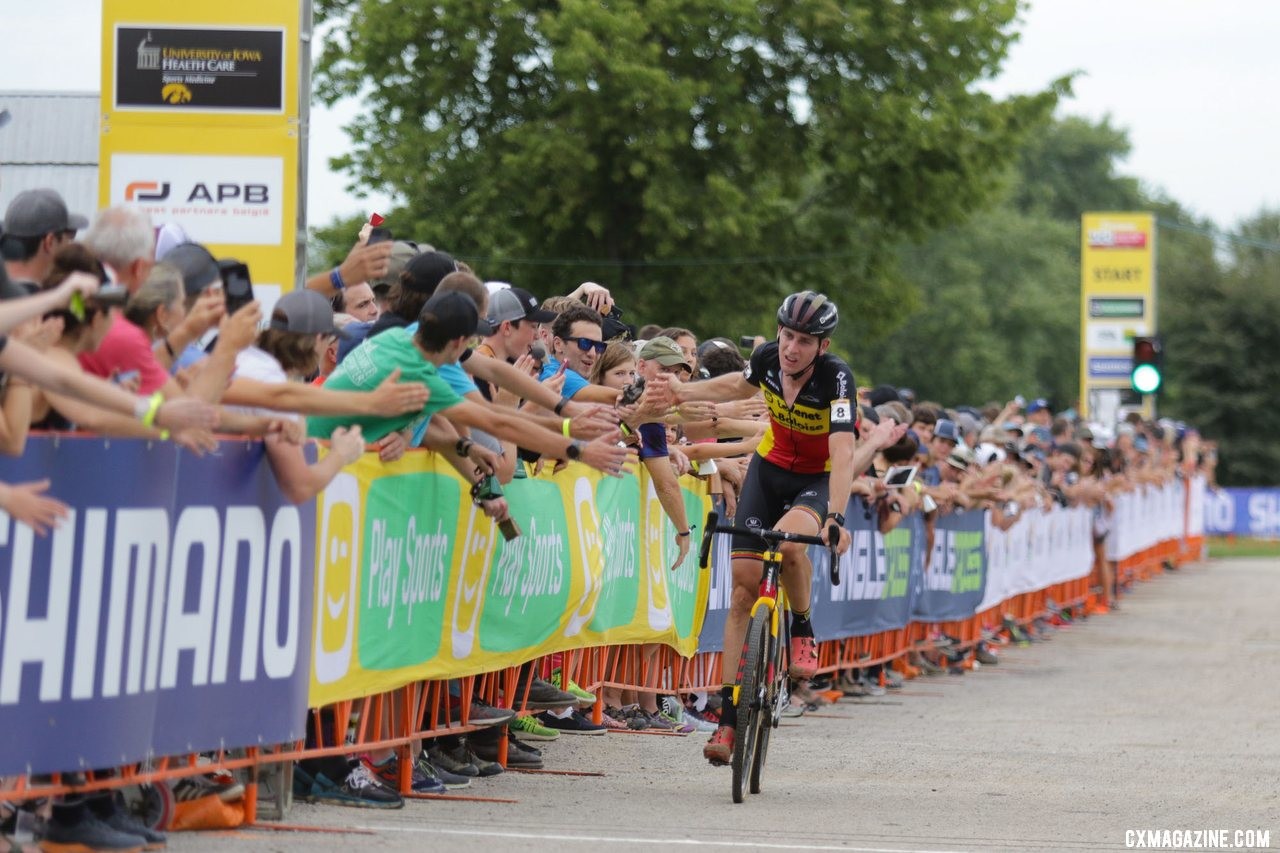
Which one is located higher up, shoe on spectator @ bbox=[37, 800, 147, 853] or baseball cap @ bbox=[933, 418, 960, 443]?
baseball cap @ bbox=[933, 418, 960, 443]

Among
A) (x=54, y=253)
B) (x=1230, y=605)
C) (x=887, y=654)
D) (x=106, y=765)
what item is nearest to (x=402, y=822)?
(x=106, y=765)

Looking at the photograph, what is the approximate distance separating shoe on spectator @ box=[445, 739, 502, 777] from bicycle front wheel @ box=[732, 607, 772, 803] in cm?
120

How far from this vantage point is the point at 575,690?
454 inches

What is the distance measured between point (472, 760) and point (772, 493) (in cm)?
201

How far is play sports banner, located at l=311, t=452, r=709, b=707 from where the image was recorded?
27.6ft

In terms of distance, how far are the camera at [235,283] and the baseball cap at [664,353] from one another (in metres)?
4.22

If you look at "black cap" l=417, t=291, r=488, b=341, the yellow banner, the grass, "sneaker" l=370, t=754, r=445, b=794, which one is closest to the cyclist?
"sneaker" l=370, t=754, r=445, b=794

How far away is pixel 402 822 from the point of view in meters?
8.16

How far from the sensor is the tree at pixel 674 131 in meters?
33.5

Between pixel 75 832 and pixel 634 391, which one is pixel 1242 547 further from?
pixel 75 832

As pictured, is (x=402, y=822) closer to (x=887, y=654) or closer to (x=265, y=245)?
(x=265, y=245)

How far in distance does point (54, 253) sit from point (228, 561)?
1.23 meters

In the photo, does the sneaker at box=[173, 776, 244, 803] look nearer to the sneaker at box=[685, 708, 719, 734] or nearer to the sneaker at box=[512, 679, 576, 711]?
the sneaker at box=[512, 679, 576, 711]

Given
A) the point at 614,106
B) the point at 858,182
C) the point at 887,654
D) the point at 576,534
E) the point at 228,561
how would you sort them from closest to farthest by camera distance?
the point at 228,561 → the point at 576,534 → the point at 887,654 → the point at 614,106 → the point at 858,182
